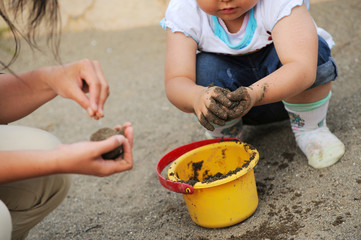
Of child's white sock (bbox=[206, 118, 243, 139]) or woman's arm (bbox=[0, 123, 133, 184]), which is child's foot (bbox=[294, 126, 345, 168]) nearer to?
child's white sock (bbox=[206, 118, 243, 139])

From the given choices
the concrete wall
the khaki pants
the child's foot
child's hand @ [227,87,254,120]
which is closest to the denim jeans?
the child's foot

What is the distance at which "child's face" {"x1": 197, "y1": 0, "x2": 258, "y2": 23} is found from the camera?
1547mm

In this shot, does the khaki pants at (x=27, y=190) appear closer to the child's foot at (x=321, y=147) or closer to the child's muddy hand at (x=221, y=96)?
the child's muddy hand at (x=221, y=96)

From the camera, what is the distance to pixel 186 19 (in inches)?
68.7

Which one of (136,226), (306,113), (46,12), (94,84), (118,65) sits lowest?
(118,65)

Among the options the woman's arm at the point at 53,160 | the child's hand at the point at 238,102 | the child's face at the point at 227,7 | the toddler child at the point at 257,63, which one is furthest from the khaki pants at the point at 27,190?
the child's face at the point at 227,7

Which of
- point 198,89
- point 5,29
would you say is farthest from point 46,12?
point 5,29

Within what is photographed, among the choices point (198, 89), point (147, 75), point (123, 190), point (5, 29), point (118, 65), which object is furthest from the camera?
point (5, 29)

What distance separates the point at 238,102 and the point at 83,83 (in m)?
0.52

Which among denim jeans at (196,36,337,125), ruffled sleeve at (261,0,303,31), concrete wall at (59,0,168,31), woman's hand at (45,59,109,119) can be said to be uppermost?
ruffled sleeve at (261,0,303,31)

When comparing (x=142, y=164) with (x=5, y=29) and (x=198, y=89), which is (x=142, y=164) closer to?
(x=198, y=89)

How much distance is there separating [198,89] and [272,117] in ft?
2.05

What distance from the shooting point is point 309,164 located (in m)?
1.73

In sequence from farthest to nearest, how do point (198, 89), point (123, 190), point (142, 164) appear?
point (142, 164) < point (123, 190) < point (198, 89)
